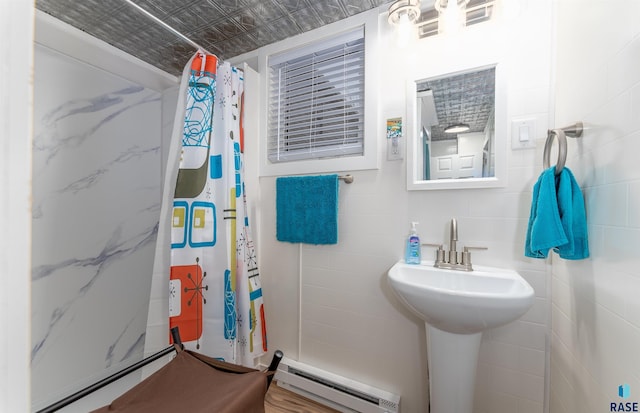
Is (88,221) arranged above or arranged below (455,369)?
above

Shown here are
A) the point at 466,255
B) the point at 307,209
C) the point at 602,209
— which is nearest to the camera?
the point at 602,209

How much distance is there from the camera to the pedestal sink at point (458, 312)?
87cm

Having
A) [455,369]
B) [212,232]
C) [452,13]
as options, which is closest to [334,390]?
[455,369]

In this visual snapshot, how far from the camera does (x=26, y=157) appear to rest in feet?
0.88

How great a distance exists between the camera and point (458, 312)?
91cm

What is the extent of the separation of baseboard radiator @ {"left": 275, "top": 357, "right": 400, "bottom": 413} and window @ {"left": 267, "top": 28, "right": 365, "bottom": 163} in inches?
50.4

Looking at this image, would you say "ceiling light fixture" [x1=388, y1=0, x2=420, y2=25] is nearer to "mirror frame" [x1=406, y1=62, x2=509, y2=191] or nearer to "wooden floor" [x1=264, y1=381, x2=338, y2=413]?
"mirror frame" [x1=406, y1=62, x2=509, y2=191]

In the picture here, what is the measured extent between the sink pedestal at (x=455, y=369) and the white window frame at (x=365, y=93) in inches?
34.6

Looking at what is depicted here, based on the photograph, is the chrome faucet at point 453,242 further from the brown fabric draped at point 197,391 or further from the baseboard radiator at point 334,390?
the brown fabric draped at point 197,391

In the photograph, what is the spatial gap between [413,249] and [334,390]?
894 millimetres

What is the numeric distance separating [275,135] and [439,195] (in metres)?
1.10

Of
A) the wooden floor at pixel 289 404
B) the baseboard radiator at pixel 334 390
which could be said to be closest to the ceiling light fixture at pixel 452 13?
the baseboard radiator at pixel 334 390

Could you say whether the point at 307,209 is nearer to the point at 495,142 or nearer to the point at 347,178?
the point at 347,178

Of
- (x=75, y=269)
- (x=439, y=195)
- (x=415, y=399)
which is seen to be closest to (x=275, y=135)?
(x=439, y=195)
